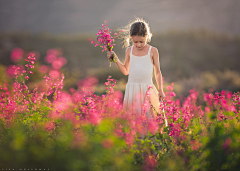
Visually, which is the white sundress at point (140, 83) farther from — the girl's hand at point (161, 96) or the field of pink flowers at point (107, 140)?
the field of pink flowers at point (107, 140)

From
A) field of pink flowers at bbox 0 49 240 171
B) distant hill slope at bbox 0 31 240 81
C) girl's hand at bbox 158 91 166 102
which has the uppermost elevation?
distant hill slope at bbox 0 31 240 81

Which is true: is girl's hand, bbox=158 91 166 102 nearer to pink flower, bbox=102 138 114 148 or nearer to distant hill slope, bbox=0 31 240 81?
pink flower, bbox=102 138 114 148

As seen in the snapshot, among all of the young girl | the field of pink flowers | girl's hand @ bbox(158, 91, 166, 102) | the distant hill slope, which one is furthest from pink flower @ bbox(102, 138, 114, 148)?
the distant hill slope

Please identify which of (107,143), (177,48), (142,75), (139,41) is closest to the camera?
(107,143)

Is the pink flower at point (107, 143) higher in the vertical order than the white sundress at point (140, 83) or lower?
lower

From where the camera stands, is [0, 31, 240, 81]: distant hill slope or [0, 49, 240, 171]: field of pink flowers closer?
[0, 49, 240, 171]: field of pink flowers

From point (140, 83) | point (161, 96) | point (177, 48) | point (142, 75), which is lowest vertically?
point (161, 96)

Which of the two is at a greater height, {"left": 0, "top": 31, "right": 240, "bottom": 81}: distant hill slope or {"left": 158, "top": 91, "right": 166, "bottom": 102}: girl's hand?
{"left": 0, "top": 31, "right": 240, "bottom": 81}: distant hill slope

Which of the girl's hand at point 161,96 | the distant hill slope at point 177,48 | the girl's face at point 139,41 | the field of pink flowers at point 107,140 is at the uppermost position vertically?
the distant hill slope at point 177,48

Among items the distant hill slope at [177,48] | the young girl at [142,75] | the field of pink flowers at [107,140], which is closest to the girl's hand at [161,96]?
the young girl at [142,75]

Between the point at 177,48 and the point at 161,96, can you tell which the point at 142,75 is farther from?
the point at 177,48

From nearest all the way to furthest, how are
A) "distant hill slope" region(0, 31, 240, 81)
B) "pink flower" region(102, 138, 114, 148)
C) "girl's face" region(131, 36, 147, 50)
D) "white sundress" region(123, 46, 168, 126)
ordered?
"pink flower" region(102, 138, 114, 148)
"girl's face" region(131, 36, 147, 50)
"white sundress" region(123, 46, 168, 126)
"distant hill slope" region(0, 31, 240, 81)

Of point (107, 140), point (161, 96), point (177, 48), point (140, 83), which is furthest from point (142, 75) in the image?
point (177, 48)

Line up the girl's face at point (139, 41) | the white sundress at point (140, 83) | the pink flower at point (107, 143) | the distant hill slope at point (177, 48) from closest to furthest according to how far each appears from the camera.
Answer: the pink flower at point (107, 143)
the girl's face at point (139, 41)
the white sundress at point (140, 83)
the distant hill slope at point (177, 48)
